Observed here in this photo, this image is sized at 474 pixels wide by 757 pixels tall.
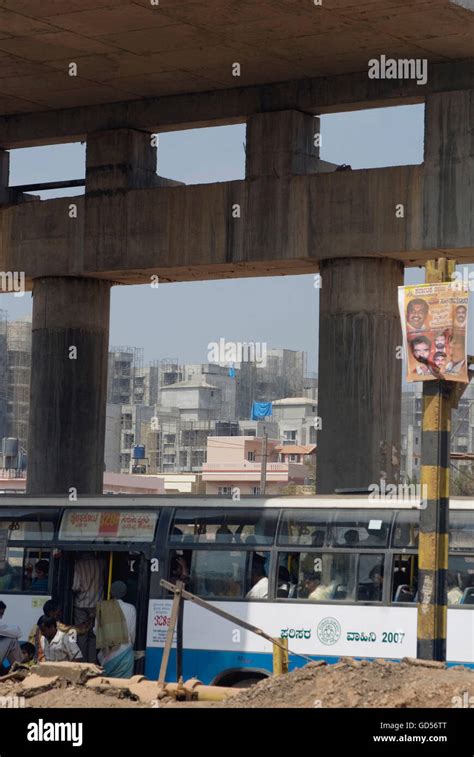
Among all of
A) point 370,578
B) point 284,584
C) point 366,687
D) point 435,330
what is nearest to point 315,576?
point 284,584

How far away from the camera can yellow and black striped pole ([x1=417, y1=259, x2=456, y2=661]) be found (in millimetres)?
16891

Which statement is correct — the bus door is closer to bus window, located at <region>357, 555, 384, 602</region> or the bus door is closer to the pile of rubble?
bus window, located at <region>357, 555, 384, 602</region>

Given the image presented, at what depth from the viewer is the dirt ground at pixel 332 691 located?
13.6 m

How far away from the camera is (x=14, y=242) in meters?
31.6

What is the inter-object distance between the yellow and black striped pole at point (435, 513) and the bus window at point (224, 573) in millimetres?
4159

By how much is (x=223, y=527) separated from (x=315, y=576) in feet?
5.35

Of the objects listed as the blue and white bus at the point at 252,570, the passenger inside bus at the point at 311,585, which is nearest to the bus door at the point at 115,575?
the blue and white bus at the point at 252,570

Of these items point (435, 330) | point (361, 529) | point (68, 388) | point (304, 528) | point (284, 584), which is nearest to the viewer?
point (435, 330)

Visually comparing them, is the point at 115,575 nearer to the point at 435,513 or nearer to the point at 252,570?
the point at 252,570

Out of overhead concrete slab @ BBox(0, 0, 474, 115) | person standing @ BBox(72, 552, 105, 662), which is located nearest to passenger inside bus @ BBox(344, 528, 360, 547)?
person standing @ BBox(72, 552, 105, 662)

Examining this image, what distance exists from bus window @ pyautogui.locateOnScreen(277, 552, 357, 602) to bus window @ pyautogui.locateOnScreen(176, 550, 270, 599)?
0.92ft

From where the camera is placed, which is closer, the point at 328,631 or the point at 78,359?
the point at 328,631

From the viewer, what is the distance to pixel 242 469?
115375mm
